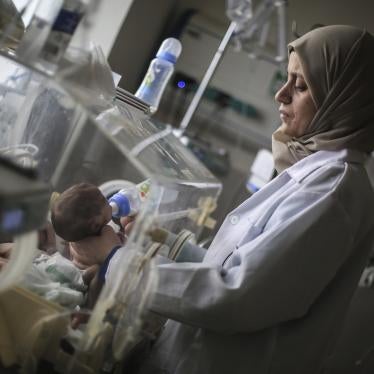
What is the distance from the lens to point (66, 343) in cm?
92

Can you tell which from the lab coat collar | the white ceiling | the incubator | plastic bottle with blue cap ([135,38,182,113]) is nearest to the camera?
the incubator

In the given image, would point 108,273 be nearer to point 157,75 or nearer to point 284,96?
point 284,96

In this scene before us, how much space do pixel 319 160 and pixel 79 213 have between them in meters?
0.63

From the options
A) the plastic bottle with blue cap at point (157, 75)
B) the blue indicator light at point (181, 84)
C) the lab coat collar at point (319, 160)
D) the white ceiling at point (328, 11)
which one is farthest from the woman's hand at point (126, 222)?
the blue indicator light at point (181, 84)

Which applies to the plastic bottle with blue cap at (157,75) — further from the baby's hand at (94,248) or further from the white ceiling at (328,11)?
the white ceiling at (328,11)

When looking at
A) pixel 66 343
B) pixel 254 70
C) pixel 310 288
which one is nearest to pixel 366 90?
pixel 310 288

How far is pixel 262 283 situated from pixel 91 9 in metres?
0.64

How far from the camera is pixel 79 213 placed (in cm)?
131

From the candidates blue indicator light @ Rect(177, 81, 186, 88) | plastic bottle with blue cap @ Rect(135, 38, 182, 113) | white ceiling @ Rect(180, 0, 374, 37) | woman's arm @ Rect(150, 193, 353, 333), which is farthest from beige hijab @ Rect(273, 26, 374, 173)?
blue indicator light @ Rect(177, 81, 186, 88)

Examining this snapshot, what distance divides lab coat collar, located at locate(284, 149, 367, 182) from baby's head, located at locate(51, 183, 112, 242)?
20.2 inches

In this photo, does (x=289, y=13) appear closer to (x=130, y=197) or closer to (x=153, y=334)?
(x=130, y=197)

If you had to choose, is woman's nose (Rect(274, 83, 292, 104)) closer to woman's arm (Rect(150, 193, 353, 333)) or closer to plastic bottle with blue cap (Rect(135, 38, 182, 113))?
woman's arm (Rect(150, 193, 353, 333))

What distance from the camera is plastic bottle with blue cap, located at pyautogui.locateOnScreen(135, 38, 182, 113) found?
181 cm

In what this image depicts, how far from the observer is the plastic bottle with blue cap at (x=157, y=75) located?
1813mm
